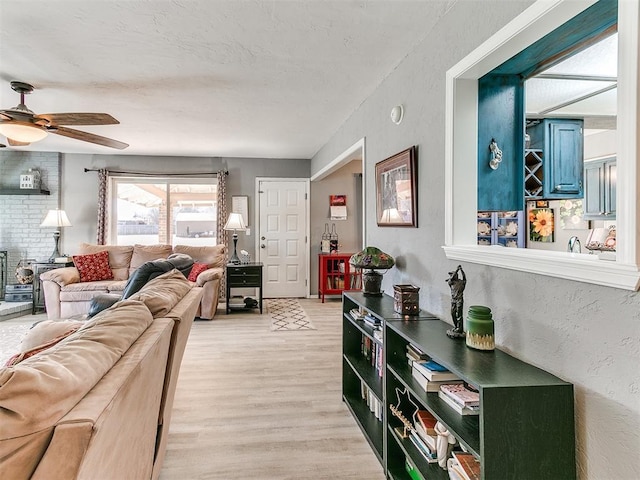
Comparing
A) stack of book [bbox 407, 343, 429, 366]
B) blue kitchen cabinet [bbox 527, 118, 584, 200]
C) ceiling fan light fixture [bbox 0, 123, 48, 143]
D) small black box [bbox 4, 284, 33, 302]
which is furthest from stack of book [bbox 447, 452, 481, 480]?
small black box [bbox 4, 284, 33, 302]

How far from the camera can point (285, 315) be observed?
509cm

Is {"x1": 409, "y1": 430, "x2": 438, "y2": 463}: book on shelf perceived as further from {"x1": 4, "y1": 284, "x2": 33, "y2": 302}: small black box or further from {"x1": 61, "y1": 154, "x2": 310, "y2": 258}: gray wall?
{"x1": 4, "y1": 284, "x2": 33, "y2": 302}: small black box

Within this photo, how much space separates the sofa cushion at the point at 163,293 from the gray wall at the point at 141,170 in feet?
13.0

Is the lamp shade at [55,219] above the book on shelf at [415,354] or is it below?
above

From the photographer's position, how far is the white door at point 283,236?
6293mm

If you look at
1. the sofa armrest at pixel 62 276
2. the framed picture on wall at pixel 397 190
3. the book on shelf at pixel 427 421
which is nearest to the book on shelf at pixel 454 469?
the book on shelf at pixel 427 421

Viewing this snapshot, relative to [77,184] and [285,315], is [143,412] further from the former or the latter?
[77,184]

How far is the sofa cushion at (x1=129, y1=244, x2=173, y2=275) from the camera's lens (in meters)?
5.25

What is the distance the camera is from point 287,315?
508 cm

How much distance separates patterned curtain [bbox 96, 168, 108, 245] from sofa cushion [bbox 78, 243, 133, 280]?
0.34 m

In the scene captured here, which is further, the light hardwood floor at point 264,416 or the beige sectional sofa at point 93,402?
the light hardwood floor at point 264,416

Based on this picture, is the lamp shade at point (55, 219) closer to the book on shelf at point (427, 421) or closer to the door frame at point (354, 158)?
the door frame at point (354, 158)

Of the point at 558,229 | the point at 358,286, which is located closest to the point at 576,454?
the point at 558,229

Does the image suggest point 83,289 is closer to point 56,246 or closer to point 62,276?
point 62,276
